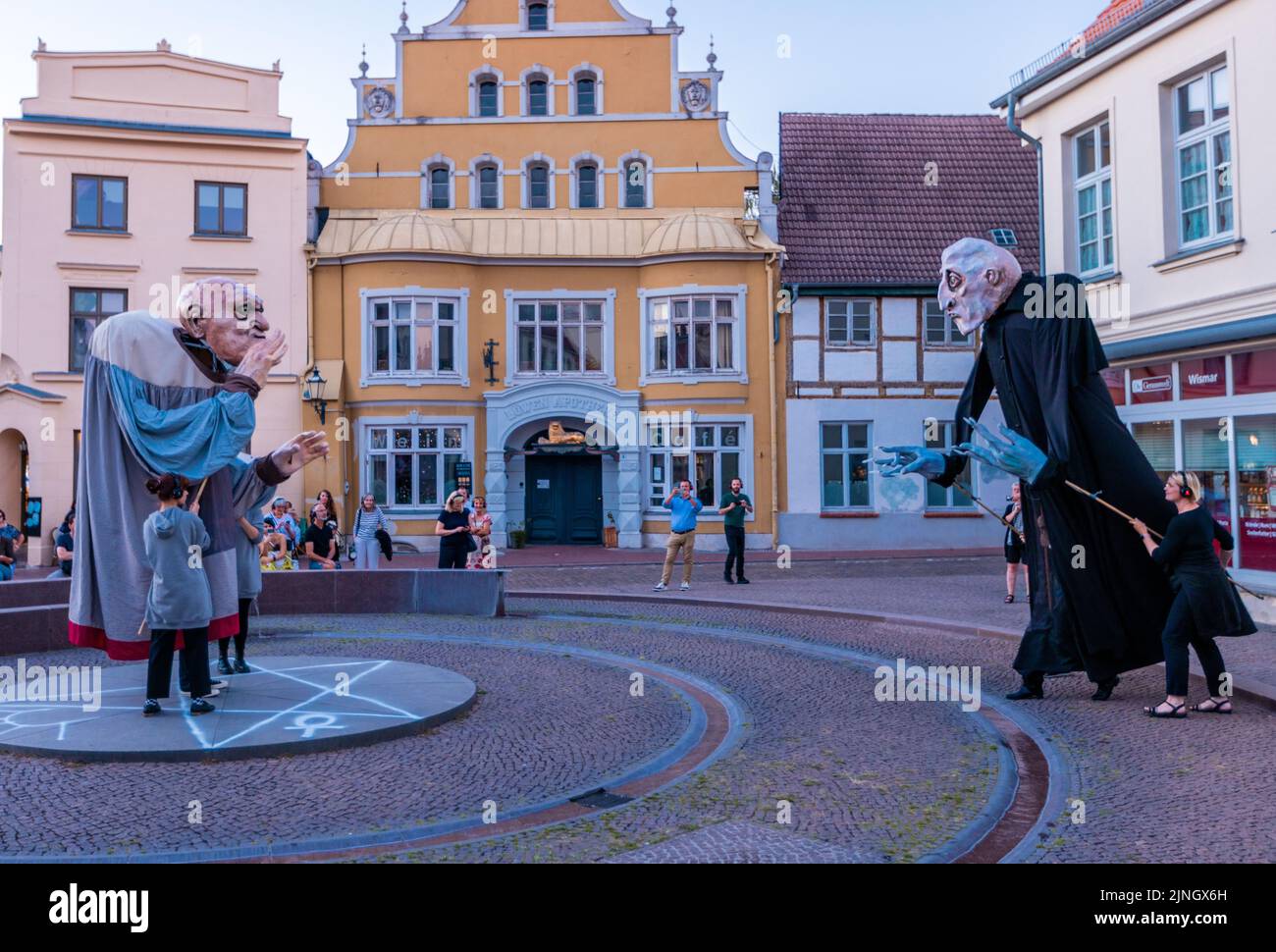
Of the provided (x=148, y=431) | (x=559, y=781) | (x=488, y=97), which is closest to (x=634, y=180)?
(x=488, y=97)

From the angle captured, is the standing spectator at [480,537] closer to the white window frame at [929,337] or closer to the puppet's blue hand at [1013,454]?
the puppet's blue hand at [1013,454]

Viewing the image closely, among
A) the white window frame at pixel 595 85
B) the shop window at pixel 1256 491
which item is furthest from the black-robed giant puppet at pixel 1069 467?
the white window frame at pixel 595 85

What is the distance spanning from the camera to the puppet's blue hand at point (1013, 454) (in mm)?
7688

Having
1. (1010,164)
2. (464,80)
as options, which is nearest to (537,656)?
(464,80)

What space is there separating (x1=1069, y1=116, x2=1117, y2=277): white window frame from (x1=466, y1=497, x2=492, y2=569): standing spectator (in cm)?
992

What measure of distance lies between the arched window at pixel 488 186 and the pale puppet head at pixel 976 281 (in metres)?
21.8

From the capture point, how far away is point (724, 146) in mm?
28922

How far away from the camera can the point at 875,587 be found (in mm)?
17969

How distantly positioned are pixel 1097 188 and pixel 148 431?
14.3 meters

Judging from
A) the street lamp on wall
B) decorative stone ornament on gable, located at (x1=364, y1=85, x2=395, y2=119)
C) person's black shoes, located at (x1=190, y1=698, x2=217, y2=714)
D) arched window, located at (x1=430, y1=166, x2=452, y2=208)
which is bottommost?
person's black shoes, located at (x1=190, y1=698, x2=217, y2=714)

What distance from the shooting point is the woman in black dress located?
764 cm

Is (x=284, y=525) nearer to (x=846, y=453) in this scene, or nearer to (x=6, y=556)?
(x=6, y=556)

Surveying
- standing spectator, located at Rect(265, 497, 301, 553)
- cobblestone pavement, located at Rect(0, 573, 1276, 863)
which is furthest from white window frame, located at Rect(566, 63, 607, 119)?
cobblestone pavement, located at Rect(0, 573, 1276, 863)

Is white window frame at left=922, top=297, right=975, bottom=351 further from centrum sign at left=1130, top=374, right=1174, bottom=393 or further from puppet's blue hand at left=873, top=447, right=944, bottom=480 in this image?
puppet's blue hand at left=873, top=447, right=944, bottom=480
